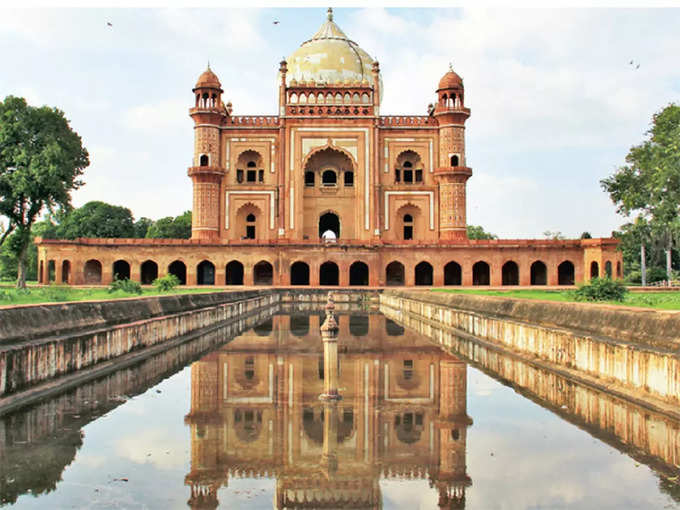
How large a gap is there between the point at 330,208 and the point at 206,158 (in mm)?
8439

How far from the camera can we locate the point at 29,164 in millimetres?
24281

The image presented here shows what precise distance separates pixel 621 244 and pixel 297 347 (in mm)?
26669

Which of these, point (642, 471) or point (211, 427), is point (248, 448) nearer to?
point (211, 427)

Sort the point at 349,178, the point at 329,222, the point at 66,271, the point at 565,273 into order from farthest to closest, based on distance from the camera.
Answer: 1. the point at 329,222
2. the point at 349,178
3. the point at 565,273
4. the point at 66,271

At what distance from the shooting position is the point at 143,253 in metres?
33.5

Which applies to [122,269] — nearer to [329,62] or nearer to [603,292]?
[329,62]

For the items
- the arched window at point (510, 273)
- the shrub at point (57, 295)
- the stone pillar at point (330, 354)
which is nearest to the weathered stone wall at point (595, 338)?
the stone pillar at point (330, 354)

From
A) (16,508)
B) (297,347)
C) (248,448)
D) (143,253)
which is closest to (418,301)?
(297,347)

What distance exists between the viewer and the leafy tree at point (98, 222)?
162 ft

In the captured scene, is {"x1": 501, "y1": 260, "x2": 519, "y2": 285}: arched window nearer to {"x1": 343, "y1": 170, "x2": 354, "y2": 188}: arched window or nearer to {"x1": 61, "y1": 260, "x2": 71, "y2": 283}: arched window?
{"x1": 343, "y1": 170, "x2": 354, "y2": 188}: arched window

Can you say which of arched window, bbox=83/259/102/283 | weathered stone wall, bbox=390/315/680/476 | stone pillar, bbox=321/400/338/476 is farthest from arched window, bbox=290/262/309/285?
stone pillar, bbox=321/400/338/476

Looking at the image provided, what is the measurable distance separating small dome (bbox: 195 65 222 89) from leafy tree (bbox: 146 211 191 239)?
2106 centimetres

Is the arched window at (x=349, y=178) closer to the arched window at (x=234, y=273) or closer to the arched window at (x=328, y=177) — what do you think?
the arched window at (x=328, y=177)

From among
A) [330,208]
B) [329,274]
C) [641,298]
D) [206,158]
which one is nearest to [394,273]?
[329,274]
